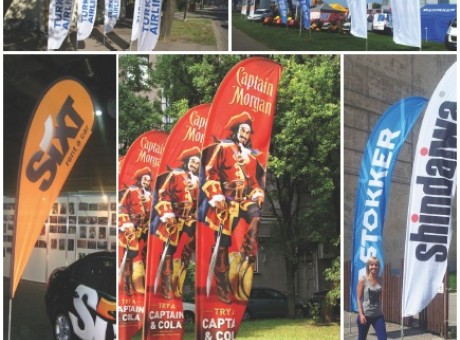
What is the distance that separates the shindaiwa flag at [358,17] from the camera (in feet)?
31.2

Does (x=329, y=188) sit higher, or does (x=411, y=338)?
(x=329, y=188)

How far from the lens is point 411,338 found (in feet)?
30.2

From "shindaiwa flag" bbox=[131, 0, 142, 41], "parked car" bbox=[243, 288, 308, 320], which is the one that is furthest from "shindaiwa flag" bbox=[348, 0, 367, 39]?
"parked car" bbox=[243, 288, 308, 320]

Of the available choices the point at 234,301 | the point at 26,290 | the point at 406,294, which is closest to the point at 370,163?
the point at 406,294

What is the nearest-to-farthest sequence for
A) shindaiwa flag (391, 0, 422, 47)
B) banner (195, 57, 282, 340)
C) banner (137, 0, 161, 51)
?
banner (195, 57, 282, 340) < shindaiwa flag (391, 0, 422, 47) < banner (137, 0, 161, 51)

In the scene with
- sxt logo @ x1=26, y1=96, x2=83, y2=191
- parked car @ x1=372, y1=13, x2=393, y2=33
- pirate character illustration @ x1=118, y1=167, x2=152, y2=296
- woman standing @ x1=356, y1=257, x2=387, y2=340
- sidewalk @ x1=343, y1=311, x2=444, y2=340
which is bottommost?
sidewalk @ x1=343, y1=311, x2=444, y2=340

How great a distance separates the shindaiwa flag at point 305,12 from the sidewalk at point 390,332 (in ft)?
10.1

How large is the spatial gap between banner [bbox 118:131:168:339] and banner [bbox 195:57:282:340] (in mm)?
592

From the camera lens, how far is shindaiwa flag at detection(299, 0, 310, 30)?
31.3ft

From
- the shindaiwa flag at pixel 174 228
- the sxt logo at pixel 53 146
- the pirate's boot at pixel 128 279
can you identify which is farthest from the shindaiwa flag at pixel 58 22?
the pirate's boot at pixel 128 279

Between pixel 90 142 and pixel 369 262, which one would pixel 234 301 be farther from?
pixel 90 142

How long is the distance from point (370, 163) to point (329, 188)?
504 millimetres

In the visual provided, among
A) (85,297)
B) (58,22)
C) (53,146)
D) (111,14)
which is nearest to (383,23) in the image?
(111,14)

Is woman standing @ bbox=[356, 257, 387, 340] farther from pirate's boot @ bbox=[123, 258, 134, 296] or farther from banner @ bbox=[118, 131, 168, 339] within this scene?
pirate's boot @ bbox=[123, 258, 134, 296]
